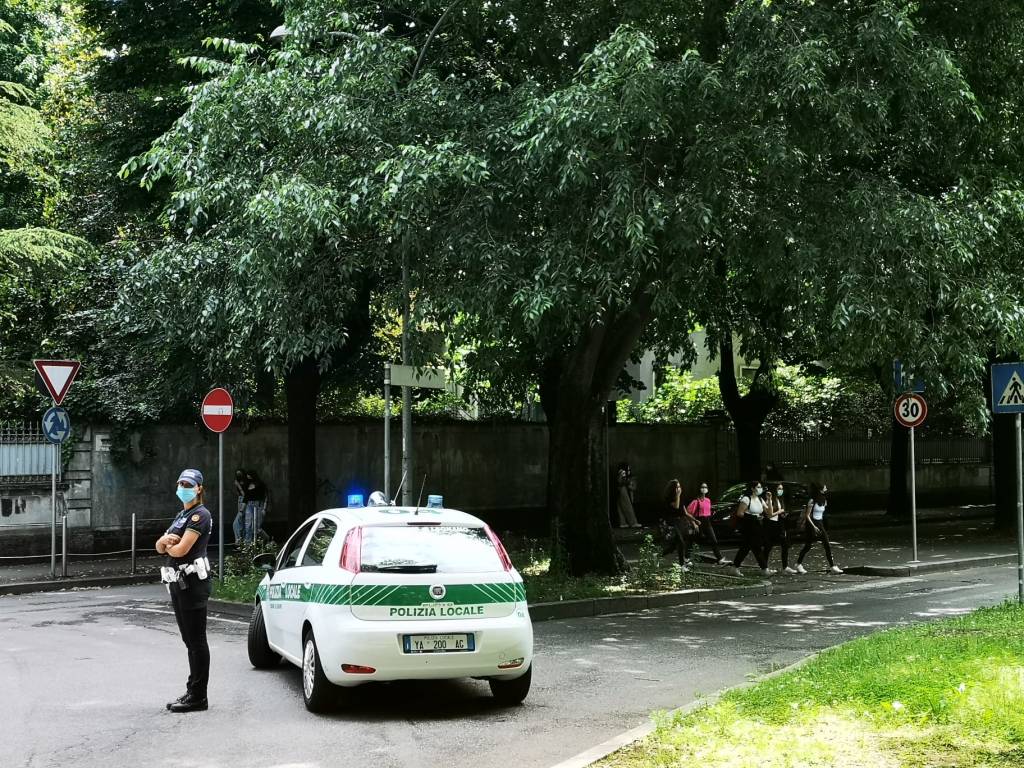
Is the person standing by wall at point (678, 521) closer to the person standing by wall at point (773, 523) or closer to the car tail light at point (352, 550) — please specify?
the person standing by wall at point (773, 523)

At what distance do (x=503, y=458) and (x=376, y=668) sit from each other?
64.6 ft

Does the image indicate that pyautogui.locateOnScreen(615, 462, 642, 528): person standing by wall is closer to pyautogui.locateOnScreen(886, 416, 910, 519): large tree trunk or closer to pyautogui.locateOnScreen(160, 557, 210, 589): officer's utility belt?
pyautogui.locateOnScreen(886, 416, 910, 519): large tree trunk

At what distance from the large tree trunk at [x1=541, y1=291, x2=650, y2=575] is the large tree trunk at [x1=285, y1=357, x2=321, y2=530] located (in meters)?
6.26

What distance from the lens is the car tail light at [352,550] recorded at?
8.34m

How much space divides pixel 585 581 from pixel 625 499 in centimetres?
1215

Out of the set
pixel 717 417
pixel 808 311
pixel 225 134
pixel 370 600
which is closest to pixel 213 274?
pixel 225 134

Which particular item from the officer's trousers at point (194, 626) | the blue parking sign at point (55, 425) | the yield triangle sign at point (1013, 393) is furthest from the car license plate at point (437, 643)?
the blue parking sign at point (55, 425)

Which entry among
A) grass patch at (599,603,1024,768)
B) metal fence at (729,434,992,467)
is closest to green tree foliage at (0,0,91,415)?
grass patch at (599,603,1024,768)

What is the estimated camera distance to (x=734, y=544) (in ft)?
79.4

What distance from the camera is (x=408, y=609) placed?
321 inches

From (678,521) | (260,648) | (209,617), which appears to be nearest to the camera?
(260,648)

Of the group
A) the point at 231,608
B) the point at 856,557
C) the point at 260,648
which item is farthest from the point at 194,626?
the point at 856,557

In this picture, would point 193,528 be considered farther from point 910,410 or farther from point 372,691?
point 910,410

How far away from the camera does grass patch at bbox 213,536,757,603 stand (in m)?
14.9
